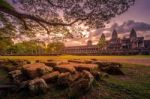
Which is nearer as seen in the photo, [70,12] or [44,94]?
[44,94]

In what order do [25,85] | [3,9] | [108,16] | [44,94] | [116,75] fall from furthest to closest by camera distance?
[116,75] < [108,16] < [3,9] < [25,85] < [44,94]

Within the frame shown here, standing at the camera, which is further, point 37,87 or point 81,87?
point 37,87

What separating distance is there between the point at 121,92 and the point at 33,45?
7318 mm

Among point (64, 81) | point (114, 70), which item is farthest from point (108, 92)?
point (114, 70)

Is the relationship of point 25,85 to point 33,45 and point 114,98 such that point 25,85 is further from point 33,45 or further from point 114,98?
point 33,45

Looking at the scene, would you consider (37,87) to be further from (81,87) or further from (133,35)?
(133,35)

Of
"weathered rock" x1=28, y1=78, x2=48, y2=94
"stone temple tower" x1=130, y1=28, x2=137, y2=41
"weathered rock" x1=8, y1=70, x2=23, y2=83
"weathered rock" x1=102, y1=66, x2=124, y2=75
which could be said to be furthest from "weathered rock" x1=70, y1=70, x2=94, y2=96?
"stone temple tower" x1=130, y1=28, x2=137, y2=41

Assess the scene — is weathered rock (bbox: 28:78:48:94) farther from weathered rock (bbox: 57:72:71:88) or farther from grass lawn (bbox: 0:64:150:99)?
weathered rock (bbox: 57:72:71:88)

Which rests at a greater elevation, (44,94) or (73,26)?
(73,26)

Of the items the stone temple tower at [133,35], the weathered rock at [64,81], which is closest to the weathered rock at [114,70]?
the weathered rock at [64,81]

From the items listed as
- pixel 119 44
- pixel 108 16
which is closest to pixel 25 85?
pixel 108 16

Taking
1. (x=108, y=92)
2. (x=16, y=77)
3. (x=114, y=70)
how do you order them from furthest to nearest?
1. (x=114, y=70)
2. (x=16, y=77)
3. (x=108, y=92)

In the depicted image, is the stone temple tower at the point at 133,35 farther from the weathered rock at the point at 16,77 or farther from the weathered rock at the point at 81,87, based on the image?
the weathered rock at the point at 81,87

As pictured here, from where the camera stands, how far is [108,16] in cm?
779
